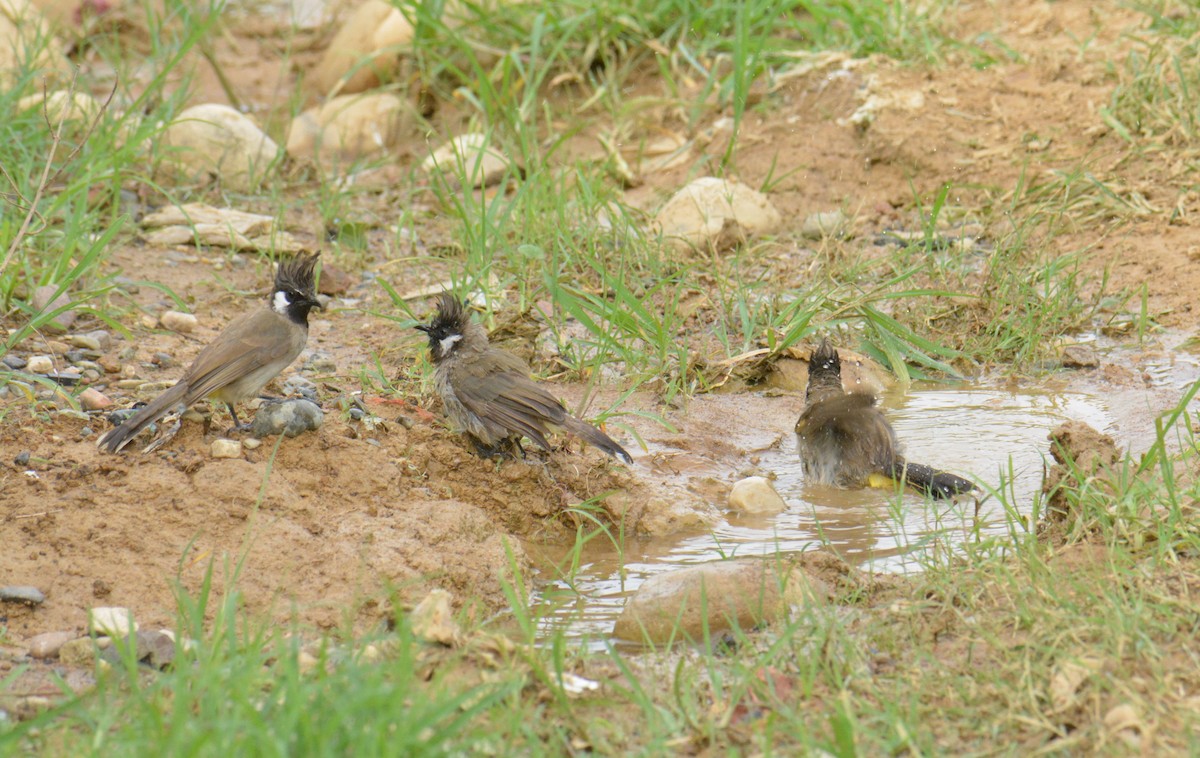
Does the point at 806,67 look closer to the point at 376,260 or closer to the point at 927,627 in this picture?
the point at 376,260

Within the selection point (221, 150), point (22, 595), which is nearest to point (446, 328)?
point (22, 595)

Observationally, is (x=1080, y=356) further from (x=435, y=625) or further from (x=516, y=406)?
(x=435, y=625)

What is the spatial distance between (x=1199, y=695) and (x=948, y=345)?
3995 millimetres

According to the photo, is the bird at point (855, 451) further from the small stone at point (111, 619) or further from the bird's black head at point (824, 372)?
the small stone at point (111, 619)

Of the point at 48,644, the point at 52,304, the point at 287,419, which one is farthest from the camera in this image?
the point at 52,304

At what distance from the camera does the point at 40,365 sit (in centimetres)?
652

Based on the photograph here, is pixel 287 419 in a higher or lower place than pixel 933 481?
higher

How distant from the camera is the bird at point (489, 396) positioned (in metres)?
5.75

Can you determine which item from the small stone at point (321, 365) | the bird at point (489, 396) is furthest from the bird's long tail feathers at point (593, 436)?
the small stone at point (321, 365)

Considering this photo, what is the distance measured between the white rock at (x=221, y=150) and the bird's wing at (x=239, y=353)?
3666 mm

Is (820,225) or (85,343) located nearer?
(85,343)

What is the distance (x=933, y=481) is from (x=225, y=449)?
2889mm

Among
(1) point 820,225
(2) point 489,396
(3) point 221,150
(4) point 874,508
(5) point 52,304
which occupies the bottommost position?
(4) point 874,508

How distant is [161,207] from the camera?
942 centimetres
